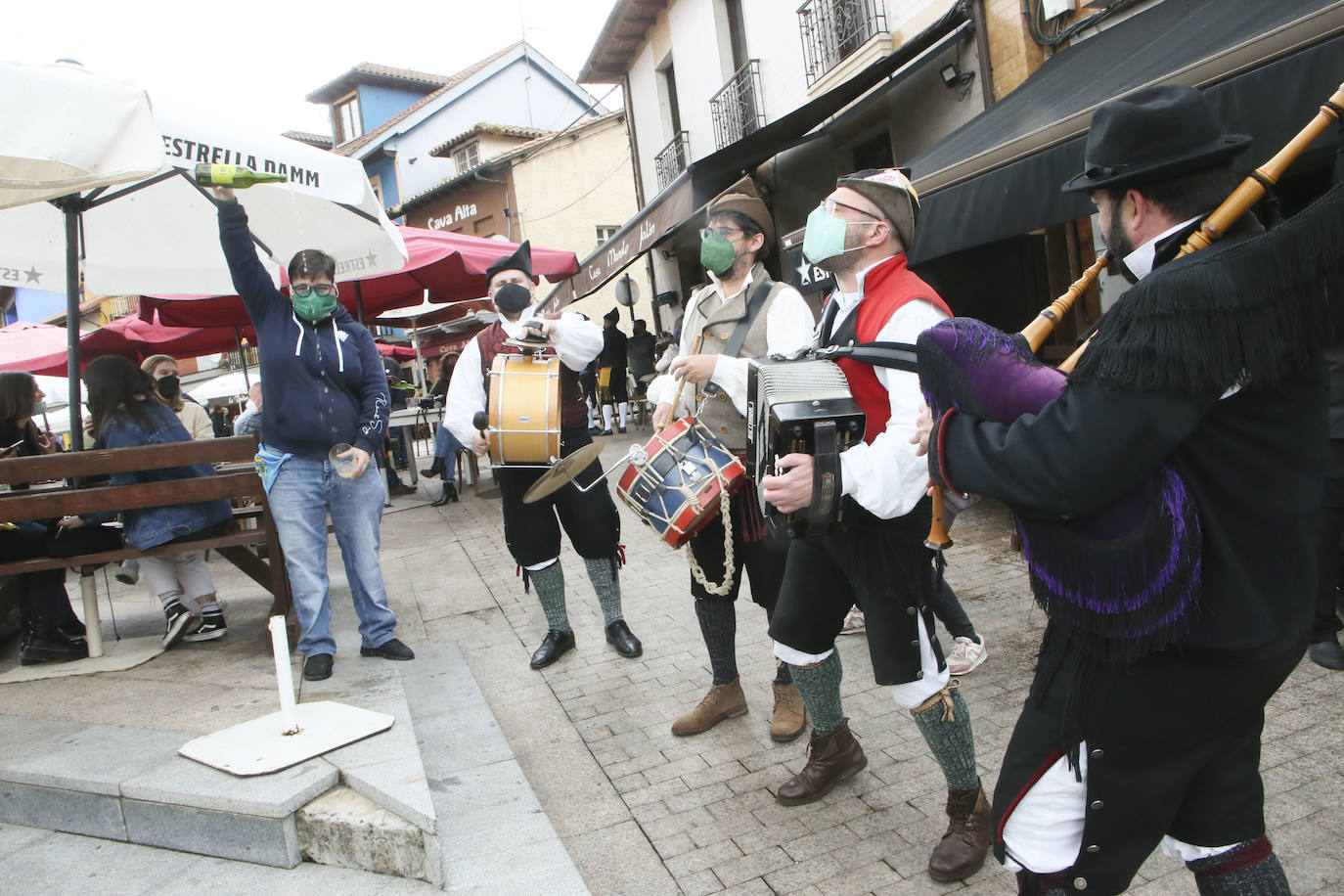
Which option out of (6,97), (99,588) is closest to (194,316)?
(99,588)

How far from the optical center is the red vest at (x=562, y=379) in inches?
181

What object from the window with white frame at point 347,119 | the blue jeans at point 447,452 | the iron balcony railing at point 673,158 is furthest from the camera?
the window with white frame at point 347,119

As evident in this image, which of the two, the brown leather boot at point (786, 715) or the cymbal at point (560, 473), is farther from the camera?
the cymbal at point (560, 473)

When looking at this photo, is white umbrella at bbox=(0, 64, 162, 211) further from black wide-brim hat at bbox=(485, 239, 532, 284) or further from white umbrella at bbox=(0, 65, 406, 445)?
black wide-brim hat at bbox=(485, 239, 532, 284)

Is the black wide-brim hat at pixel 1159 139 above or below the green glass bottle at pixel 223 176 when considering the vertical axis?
below

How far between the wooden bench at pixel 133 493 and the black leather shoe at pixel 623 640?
158 centimetres

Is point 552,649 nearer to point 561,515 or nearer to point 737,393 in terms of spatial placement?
point 561,515

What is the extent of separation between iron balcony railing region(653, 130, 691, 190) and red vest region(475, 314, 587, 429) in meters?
12.3

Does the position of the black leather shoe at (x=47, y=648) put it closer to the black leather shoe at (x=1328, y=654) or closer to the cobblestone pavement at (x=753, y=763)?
the cobblestone pavement at (x=753, y=763)

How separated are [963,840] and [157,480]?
4165 mm

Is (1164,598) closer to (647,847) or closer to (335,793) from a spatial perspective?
(647,847)

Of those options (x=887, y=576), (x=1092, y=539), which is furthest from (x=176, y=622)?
(x=1092, y=539)

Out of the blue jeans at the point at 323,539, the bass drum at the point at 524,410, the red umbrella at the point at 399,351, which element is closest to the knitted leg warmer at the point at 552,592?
the bass drum at the point at 524,410

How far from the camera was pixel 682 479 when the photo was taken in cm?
330
